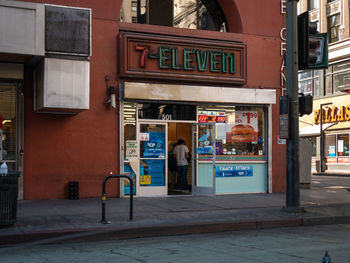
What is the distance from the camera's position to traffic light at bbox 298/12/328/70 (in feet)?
38.8

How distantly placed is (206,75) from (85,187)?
502cm

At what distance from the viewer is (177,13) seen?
51.0 ft

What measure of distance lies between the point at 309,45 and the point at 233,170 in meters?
5.13


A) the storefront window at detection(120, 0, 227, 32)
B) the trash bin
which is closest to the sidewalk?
the trash bin

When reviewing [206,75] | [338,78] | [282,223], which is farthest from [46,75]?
[338,78]

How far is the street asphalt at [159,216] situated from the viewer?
8789 mm

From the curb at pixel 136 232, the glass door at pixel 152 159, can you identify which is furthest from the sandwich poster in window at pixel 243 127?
the curb at pixel 136 232

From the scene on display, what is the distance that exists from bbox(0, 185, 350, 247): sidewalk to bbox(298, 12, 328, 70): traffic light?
3616 mm

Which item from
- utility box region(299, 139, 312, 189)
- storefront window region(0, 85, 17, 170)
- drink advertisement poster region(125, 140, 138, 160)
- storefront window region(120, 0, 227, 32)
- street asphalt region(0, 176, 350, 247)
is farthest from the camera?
utility box region(299, 139, 312, 189)

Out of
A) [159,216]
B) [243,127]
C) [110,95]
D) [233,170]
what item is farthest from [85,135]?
[243,127]

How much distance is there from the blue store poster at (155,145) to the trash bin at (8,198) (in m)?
5.98

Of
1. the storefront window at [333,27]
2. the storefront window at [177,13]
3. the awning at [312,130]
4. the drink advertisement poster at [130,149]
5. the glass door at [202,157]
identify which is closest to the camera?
the drink advertisement poster at [130,149]

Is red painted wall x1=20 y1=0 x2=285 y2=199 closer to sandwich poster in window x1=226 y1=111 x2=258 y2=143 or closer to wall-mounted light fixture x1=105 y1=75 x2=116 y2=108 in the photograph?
wall-mounted light fixture x1=105 y1=75 x2=116 y2=108

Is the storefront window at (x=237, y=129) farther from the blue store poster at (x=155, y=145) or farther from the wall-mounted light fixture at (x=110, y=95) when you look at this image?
the wall-mounted light fixture at (x=110, y=95)
